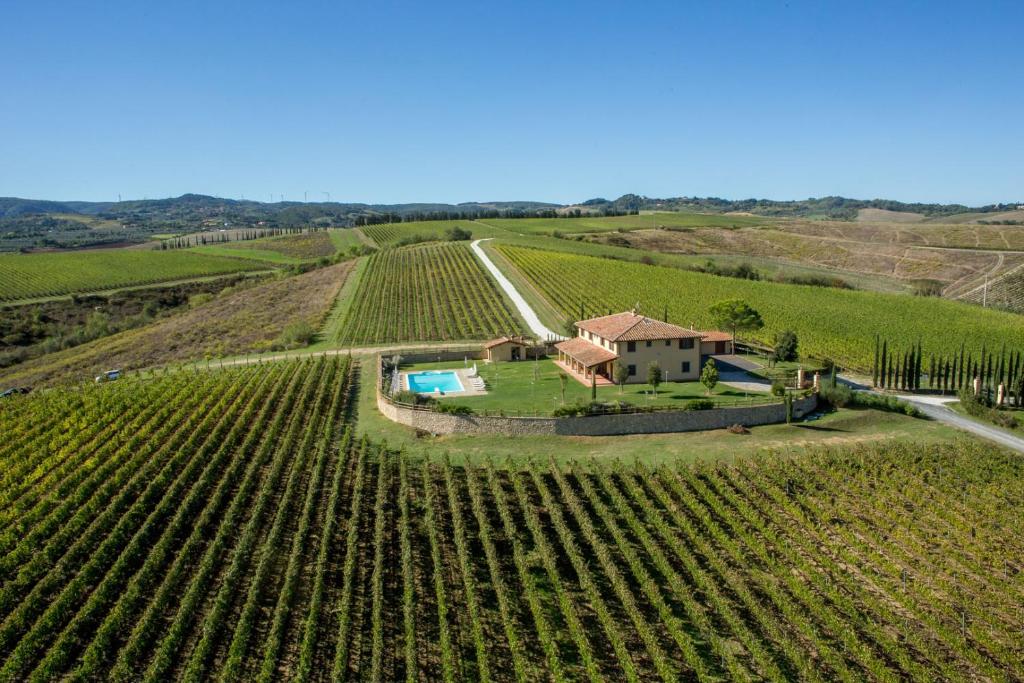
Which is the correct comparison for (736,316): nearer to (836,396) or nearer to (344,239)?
(836,396)

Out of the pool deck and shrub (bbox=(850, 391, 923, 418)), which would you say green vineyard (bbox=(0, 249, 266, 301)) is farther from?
shrub (bbox=(850, 391, 923, 418))

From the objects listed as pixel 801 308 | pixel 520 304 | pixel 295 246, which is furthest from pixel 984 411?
pixel 295 246

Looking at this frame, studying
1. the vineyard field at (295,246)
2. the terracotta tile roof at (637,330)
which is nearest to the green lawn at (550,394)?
the terracotta tile roof at (637,330)

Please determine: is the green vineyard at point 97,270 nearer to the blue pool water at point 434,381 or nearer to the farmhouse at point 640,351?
the blue pool water at point 434,381

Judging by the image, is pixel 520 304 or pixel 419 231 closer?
pixel 520 304

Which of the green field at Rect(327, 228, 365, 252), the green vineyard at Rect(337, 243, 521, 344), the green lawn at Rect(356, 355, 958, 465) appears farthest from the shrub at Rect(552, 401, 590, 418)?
the green field at Rect(327, 228, 365, 252)
